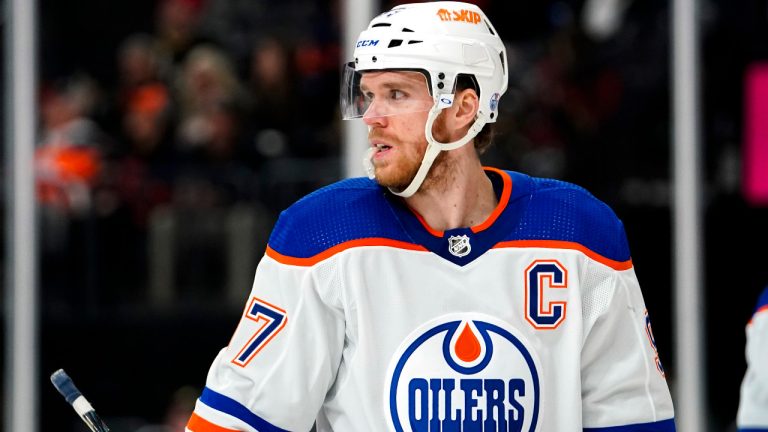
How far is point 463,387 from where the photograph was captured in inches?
88.2

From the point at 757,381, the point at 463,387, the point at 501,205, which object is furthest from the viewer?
the point at 757,381

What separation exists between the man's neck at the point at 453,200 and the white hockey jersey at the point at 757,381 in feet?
2.95

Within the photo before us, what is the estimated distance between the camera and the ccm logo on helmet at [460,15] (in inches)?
92.9

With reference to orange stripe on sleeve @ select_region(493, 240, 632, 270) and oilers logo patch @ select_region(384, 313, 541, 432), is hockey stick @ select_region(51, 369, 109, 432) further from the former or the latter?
orange stripe on sleeve @ select_region(493, 240, 632, 270)

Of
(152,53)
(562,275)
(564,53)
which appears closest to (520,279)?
(562,275)

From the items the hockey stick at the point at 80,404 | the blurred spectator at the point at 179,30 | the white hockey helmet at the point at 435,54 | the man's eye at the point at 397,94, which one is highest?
the blurred spectator at the point at 179,30

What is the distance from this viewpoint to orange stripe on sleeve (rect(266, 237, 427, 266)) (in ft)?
7.37

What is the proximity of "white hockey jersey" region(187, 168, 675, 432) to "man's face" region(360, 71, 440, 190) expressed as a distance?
8 centimetres

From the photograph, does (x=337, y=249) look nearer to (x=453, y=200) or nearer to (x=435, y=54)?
(x=453, y=200)

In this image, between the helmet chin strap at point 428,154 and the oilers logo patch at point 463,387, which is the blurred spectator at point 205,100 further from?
the oilers logo patch at point 463,387

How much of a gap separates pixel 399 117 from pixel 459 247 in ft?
0.81

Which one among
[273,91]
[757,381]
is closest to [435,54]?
[757,381]

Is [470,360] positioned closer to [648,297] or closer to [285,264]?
[285,264]

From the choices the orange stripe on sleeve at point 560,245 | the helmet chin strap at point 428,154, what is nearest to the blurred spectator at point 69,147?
the helmet chin strap at point 428,154
